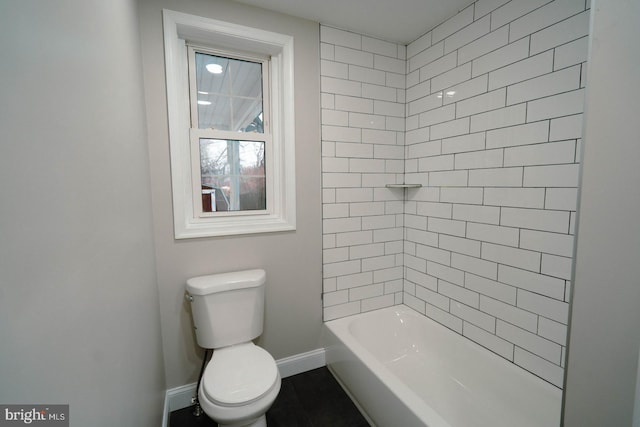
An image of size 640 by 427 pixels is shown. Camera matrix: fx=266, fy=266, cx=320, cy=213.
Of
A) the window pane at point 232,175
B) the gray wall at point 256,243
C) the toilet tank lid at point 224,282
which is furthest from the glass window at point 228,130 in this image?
the toilet tank lid at point 224,282

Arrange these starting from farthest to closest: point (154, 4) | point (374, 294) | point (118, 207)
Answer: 1. point (374, 294)
2. point (154, 4)
3. point (118, 207)

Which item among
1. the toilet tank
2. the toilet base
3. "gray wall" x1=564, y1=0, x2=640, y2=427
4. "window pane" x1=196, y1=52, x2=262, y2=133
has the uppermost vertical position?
"window pane" x1=196, y1=52, x2=262, y2=133

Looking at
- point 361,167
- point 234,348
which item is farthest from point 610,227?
point 234,348

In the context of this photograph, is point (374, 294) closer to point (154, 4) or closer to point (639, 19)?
point (639, 19)

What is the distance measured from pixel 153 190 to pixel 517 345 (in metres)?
2.25

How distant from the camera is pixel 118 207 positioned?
861mm

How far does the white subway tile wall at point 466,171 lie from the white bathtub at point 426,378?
0.09 meters

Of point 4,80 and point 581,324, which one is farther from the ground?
point 4,80

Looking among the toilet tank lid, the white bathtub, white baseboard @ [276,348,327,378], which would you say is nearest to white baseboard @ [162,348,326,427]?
white baseboard @ [276,348,327,378]

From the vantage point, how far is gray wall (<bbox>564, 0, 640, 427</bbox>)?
0.51 m

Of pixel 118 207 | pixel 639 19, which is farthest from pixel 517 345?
pixel 118 207

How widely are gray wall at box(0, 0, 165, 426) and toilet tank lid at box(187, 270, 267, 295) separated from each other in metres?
0.50

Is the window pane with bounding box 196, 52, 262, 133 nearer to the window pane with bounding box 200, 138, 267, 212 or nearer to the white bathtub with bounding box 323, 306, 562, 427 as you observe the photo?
the window pane with bounding box 200, 138, 267, 212

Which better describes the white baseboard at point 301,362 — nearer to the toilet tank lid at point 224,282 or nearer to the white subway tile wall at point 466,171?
the white subway tile wall at point 466,171
